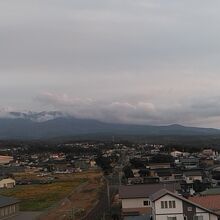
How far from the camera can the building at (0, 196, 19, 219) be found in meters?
32.9

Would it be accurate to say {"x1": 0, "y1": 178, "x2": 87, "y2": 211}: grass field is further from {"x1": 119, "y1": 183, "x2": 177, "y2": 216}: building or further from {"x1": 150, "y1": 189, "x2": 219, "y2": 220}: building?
{"x1": 150, "y1": 189, "x2": 219, "y2": 220}: building

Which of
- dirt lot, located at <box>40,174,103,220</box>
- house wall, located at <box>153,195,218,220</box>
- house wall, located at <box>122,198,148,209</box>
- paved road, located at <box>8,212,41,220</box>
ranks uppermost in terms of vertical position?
house wall, located at <box>153,195,218,220</box>

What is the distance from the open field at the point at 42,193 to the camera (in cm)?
3932

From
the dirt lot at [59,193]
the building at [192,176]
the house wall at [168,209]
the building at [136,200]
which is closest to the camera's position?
the house wall at [168,209]

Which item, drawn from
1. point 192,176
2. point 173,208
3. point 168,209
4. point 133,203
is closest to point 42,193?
point 192,176

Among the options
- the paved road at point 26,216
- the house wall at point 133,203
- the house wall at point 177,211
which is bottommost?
the paved road at point 26,216

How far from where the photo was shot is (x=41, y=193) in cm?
4606

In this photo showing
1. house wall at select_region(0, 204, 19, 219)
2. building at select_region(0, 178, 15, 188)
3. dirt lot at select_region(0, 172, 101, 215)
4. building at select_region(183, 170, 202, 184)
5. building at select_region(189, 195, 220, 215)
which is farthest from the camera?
building at select_region(0, 178, 15, 188)

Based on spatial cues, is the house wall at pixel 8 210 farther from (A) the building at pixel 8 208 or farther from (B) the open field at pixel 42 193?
(B) the open field at pixel 42 193

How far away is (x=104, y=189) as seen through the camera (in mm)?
47250

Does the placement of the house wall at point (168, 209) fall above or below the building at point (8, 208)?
above

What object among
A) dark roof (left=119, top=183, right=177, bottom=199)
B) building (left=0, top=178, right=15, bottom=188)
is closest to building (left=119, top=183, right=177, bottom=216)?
dark roof (left=119, top=183, right=177, bottom=199)

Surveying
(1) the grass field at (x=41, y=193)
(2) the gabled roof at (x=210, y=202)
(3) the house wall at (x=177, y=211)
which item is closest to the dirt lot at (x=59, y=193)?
(1) the grass field at (x=41, y=193)

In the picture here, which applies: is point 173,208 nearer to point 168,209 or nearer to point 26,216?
point 168,209
